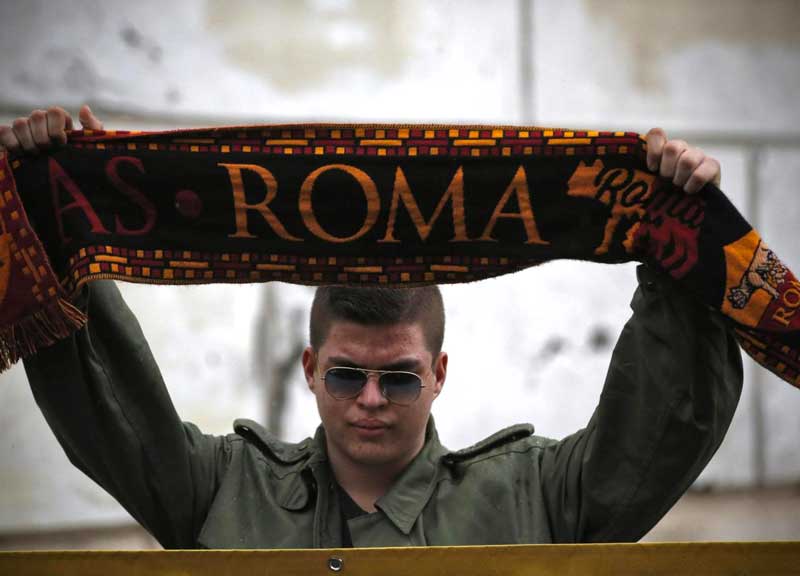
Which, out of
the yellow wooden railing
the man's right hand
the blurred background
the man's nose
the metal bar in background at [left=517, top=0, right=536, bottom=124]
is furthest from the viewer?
the metal bar in background at [left=517, top=0, right=536, bottom=124]

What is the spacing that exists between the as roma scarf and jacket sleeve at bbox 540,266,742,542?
0.09 m

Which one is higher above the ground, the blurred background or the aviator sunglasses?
the blurred background

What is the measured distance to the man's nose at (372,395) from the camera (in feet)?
9.29

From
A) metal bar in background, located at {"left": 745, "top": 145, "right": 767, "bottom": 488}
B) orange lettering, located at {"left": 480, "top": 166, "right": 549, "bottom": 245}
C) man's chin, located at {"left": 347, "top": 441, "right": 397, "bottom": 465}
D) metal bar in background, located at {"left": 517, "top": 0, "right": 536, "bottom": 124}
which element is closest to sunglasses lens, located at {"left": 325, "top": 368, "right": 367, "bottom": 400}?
man's chin, located at {"left": 347, "top": 441, "right": 397, "bottom": 465}

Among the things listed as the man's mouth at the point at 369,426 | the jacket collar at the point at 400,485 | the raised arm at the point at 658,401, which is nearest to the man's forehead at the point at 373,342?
the man's mouth at the point at 369,426

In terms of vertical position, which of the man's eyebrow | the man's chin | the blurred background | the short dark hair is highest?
the blurred background

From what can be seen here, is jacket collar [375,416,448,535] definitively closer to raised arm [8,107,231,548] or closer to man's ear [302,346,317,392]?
man's ear [302,346,317,392]

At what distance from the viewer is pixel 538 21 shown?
5582 millimetres

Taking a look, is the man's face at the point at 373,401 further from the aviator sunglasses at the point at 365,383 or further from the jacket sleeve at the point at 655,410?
the jacket sleeve at the point at 655,410

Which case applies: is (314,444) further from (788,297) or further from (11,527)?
(11,527)

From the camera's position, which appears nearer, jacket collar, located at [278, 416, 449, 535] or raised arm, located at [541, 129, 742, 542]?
raised arm, located at [541, 129, 742, 542]

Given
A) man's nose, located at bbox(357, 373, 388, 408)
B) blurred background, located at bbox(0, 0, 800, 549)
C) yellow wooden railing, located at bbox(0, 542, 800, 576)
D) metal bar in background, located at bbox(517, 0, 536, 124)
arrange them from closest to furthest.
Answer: yellow wooden railing, located at bbox(0, 542, 800, 576)
man's nose, located at bbox(357, 373, 388, 408)
blurred background, located at bbox(0, 0, 800, 549)
metal bar in background, located at bbox(517, 0, 536, 124)

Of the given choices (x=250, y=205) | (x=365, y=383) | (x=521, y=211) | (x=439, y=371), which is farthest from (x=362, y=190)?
(x=439, y=371)

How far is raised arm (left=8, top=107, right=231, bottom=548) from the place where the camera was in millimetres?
2654
